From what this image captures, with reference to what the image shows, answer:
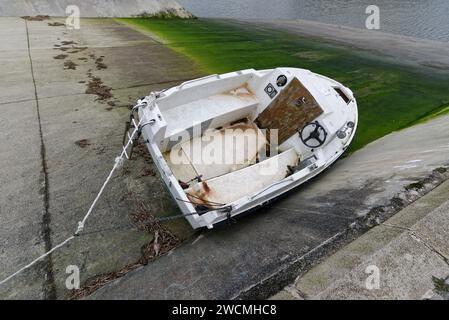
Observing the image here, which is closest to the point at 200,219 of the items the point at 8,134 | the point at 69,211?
the point at 69,211

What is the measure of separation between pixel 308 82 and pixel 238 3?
35753mm

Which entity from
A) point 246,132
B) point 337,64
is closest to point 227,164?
point 246,132

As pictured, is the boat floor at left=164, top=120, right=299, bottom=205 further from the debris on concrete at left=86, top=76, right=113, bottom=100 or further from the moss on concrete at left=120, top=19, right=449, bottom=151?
the debris on concrete at left=86, top=76, right=113, bottom=100

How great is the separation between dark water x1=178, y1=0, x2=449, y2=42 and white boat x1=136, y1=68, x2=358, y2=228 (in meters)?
26.8

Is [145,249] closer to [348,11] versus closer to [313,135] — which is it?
[313,135]

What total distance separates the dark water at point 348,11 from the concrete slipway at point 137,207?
25158 millimetres

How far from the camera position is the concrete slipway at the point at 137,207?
5281mm

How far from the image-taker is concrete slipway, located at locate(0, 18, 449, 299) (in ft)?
17.3

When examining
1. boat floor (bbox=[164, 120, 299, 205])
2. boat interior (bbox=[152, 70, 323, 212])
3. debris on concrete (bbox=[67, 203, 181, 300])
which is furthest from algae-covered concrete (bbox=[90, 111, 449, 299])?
boat interior (bbox=[152, 70, 323, 212])

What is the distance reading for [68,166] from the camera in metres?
8.38

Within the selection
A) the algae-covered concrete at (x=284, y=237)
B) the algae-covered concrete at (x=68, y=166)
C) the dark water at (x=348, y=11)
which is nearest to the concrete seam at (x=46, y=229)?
the algae-covered concrete at (x=68, y=166)

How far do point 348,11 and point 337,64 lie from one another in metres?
23.1

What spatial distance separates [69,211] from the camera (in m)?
7.04
